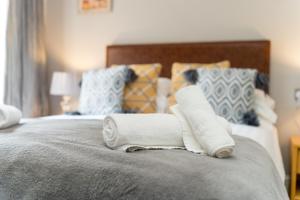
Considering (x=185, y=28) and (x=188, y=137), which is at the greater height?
(x=185, y=28)

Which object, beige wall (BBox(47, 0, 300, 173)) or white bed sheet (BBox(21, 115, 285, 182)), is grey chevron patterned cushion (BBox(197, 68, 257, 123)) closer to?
white bed sheet (BBox(21, 115, 285, 182))

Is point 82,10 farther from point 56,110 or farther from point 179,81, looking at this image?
point 179,81

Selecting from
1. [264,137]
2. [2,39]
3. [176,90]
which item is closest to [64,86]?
[2,39]

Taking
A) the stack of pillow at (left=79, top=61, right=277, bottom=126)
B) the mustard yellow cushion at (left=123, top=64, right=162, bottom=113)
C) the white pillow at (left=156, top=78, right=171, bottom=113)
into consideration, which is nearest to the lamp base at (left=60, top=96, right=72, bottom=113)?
the stack of pillow at (left=79, top=61, right=277, bottom=126)

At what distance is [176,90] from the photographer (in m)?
2.69

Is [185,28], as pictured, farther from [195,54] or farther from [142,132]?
[142,132]

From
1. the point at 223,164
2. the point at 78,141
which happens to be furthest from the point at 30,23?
the point at 223,164

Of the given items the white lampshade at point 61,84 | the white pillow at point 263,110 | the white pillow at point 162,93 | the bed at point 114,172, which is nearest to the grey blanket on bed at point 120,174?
the bed at point 114,172

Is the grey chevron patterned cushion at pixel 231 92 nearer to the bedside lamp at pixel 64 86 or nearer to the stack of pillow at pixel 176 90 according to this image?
the stack of pillow at pixel 176 90

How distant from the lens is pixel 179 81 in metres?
2.70

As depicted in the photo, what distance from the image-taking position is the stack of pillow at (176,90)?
2.39 meters

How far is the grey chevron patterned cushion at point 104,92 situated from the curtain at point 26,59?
758 mm

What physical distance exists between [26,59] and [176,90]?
1.63 metres

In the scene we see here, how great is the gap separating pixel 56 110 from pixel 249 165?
295 cm
